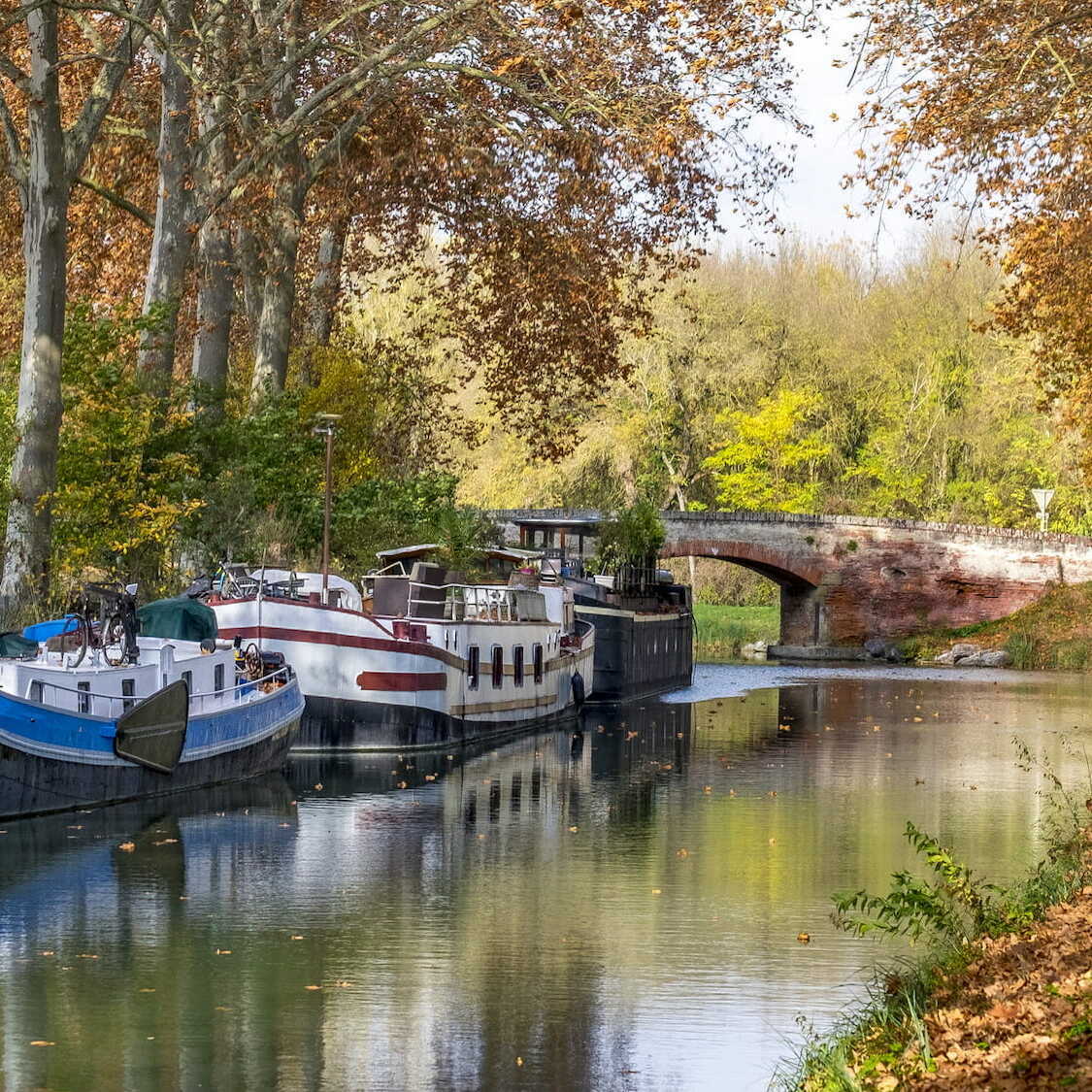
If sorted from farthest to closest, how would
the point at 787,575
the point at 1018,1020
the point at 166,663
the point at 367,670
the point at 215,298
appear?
the point at 787,575
the point at 215,298
the point at 367,670
the point at 166,663
the point at 1018,1020

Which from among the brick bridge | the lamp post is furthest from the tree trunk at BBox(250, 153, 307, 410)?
the brick bridge

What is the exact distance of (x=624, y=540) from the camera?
1868 inches

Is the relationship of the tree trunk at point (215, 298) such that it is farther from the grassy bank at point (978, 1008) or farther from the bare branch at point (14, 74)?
the grassy bank at point (978, 1008)

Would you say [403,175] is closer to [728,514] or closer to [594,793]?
[594,793]

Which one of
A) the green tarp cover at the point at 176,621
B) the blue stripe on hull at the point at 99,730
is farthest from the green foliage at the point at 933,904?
the green tarp cover at the point at 176,621

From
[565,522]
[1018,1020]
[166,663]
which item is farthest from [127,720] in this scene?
[565,522]

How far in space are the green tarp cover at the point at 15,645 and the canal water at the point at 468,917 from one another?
6.93ft

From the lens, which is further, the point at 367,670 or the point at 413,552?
the point at 413,552

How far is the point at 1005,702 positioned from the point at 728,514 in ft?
71.0

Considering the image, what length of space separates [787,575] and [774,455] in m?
4.67

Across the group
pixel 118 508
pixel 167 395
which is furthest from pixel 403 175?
pixel 118 508

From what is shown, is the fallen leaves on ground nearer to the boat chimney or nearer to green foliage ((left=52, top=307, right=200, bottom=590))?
the boat chimney

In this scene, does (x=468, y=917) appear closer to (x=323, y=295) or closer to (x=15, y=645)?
(x=15, y=645)

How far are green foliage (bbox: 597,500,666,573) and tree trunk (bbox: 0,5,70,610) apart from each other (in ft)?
70.1
